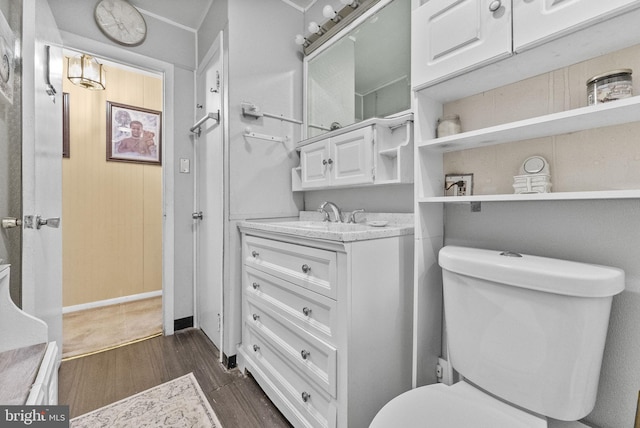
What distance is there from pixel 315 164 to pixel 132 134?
7.40 ft

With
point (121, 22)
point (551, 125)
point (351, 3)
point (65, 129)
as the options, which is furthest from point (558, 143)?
point (65, 129)

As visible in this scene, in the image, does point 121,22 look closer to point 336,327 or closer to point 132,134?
point 132,134

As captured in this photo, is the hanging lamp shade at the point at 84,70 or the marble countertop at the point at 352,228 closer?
the marble countertop at the point at 352,228

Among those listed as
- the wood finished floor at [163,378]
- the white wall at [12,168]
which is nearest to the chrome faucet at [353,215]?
the wood finished floor at [163,378]

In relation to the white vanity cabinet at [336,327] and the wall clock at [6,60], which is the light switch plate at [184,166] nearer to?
the wall clock at [6,60]

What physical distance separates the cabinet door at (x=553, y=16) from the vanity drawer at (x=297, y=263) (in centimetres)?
92

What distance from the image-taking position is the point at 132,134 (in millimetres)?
2844

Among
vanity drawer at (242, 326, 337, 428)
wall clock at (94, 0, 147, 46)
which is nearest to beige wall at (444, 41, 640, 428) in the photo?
vanity drawer at (242, 326, 337, 428)

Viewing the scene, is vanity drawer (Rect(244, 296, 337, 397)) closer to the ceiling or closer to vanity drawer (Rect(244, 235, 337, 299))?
vanity drawer (Rect(244, 235, 337, 299))

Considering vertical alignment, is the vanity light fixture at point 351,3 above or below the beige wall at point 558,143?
above

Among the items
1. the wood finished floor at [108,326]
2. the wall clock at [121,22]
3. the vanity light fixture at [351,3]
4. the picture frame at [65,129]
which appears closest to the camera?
the vanity light fixture at [351,3]

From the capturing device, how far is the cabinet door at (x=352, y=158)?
1.43m

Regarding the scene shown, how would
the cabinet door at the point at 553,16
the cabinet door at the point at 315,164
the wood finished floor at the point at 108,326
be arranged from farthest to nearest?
1. the wood finished floor at the point at 108,326
2. the cabinet door at the point at 315,164
3. the cabinet door at the point at 553,16

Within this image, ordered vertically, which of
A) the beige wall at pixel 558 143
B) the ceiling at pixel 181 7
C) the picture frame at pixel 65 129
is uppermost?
the ceiling at pixel 181 7
